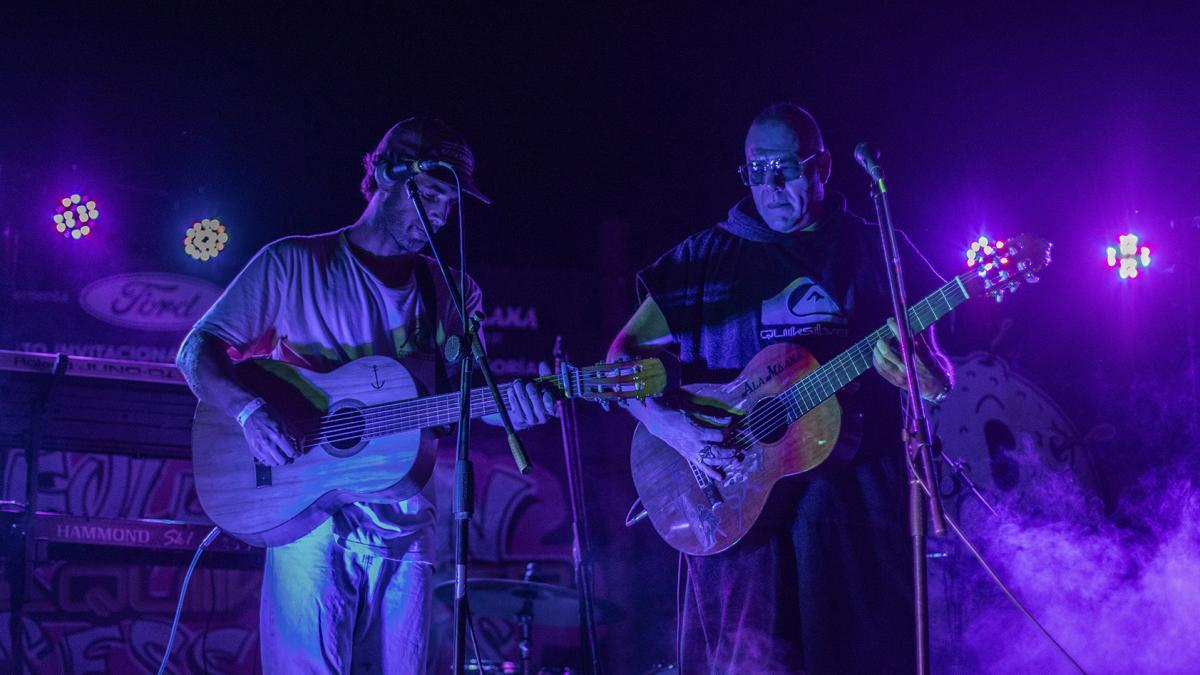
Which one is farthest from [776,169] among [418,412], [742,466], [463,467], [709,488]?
[463,467]

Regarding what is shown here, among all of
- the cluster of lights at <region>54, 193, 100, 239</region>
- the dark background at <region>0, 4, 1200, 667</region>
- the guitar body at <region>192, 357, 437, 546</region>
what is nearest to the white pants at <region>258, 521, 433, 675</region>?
the guitar body at <region>192, 357, 437, 546</region>

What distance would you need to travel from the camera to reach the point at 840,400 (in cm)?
381

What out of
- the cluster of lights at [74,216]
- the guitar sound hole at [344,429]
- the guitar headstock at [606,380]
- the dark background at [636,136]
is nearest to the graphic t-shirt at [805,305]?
the guitar headstock at [606,380]

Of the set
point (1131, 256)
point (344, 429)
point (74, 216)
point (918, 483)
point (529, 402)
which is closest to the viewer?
point (918, 483)

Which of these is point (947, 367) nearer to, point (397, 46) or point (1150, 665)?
point (1150, 665)

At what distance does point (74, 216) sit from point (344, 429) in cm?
555

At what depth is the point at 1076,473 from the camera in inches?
361

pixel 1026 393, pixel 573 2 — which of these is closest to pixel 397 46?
pixel 573 2

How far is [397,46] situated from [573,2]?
1363 mm

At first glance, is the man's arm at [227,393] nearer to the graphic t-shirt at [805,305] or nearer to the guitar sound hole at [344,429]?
the guitar sound hole at [344,429]

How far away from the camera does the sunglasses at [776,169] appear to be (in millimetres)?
4090

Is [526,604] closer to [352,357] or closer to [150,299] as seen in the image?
[352,357]

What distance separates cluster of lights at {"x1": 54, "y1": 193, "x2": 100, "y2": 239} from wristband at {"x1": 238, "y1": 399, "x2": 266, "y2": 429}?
5361mm

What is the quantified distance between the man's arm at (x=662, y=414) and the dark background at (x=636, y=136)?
3618mm
